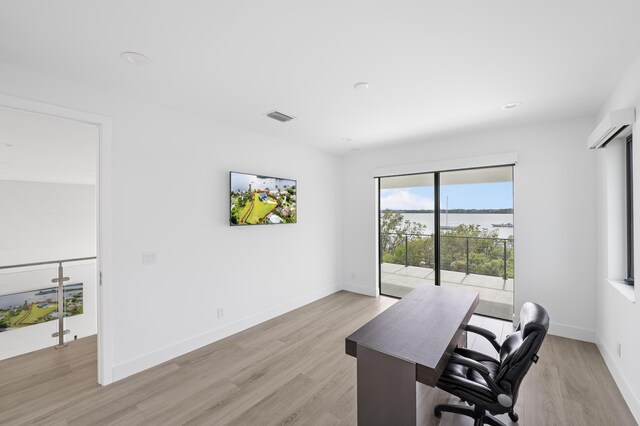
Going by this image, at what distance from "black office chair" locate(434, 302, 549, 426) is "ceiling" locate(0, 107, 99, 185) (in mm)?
3324

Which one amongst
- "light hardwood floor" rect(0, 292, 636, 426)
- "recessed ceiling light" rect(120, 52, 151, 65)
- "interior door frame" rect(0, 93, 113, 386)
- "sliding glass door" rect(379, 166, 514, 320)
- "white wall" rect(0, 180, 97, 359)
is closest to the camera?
"recessed ceiling light" rect(120, 52, 151, 65)

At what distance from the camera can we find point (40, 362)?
107 inches

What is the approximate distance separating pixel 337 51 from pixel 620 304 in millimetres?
3133

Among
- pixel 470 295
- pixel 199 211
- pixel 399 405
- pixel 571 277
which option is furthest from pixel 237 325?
pixel 571 277

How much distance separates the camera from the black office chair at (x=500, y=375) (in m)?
1.50

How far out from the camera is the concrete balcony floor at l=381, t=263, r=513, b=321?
13.1ft

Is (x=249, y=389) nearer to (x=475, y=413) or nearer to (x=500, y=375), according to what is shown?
(x=475, y=413)

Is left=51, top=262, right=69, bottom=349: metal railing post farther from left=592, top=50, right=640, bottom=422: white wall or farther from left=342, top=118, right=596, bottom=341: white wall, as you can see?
left=342, top=118, right=596, bottom=341: white wall

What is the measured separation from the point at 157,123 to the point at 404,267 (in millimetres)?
4296

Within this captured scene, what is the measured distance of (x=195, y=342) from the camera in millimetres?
3059

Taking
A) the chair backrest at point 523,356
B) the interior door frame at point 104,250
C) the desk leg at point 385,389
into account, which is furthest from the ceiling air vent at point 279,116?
the chair backrest at point 523,356

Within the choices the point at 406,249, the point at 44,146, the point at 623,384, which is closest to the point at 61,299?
the point at 44,146

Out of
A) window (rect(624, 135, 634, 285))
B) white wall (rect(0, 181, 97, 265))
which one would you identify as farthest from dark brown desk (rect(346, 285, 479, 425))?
white wall (rect(0, 181, 97, 265))

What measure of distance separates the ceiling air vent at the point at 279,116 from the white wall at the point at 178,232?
0.63 m
